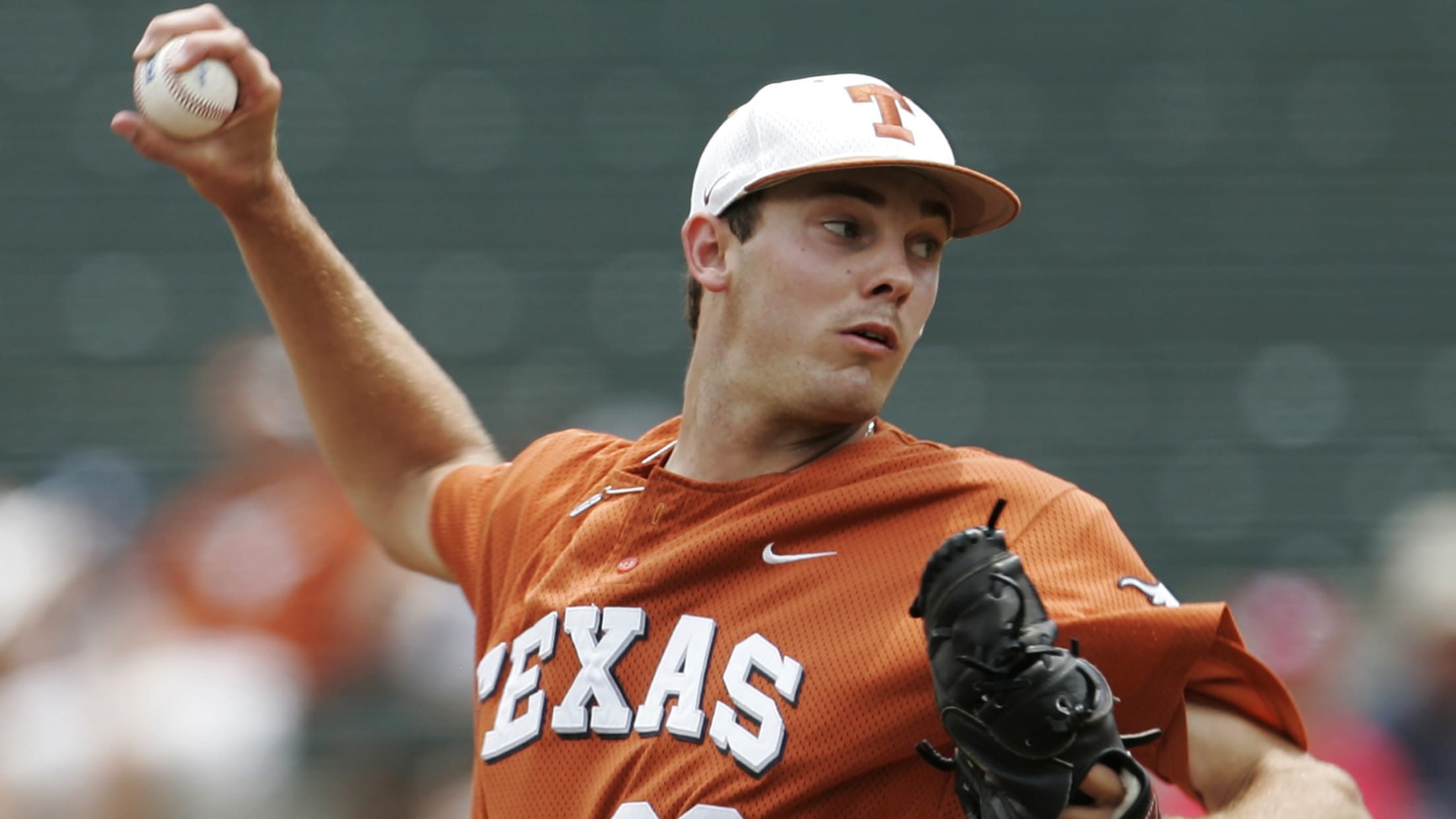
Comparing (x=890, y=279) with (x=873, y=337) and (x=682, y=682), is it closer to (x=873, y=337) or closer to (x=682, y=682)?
(x=873, y=337)

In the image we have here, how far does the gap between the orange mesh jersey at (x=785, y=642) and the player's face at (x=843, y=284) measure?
105 mm

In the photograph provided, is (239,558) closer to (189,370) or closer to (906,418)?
(189,370)

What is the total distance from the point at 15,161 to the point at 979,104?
400cm

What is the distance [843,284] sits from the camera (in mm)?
2383

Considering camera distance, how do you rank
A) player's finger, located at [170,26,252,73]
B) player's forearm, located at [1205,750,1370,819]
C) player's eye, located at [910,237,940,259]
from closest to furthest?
player's forearm, located at [1205,750,1370,819] → player's eye, located at [910,237,940,259] → player's finger, located at [170,26,252,73]

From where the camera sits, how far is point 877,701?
2.15 meters

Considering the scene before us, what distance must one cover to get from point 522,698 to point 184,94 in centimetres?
108

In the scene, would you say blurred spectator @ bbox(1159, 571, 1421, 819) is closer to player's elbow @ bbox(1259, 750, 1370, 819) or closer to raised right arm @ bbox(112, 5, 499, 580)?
raised right arm @ bbox(112, 5, 499, 580)

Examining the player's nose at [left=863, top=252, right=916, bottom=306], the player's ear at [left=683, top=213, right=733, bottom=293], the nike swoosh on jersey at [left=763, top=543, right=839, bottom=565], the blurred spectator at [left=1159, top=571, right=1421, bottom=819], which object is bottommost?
the blurred spectator at [left=1159, top=571, right=1421, bottom=819]

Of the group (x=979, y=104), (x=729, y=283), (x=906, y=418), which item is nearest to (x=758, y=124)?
(x=729, y=283)

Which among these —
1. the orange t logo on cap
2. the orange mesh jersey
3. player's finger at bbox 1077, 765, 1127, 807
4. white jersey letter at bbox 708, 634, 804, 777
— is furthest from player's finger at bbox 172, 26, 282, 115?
player's finger at bbox 1077, 765, 1127, 807

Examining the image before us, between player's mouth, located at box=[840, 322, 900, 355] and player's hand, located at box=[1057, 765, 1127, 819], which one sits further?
player's mouth, located at box=[840, 322, 900, 355]

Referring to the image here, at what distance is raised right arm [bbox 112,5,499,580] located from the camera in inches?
111

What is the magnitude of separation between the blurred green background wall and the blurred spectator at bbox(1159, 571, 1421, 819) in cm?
38
